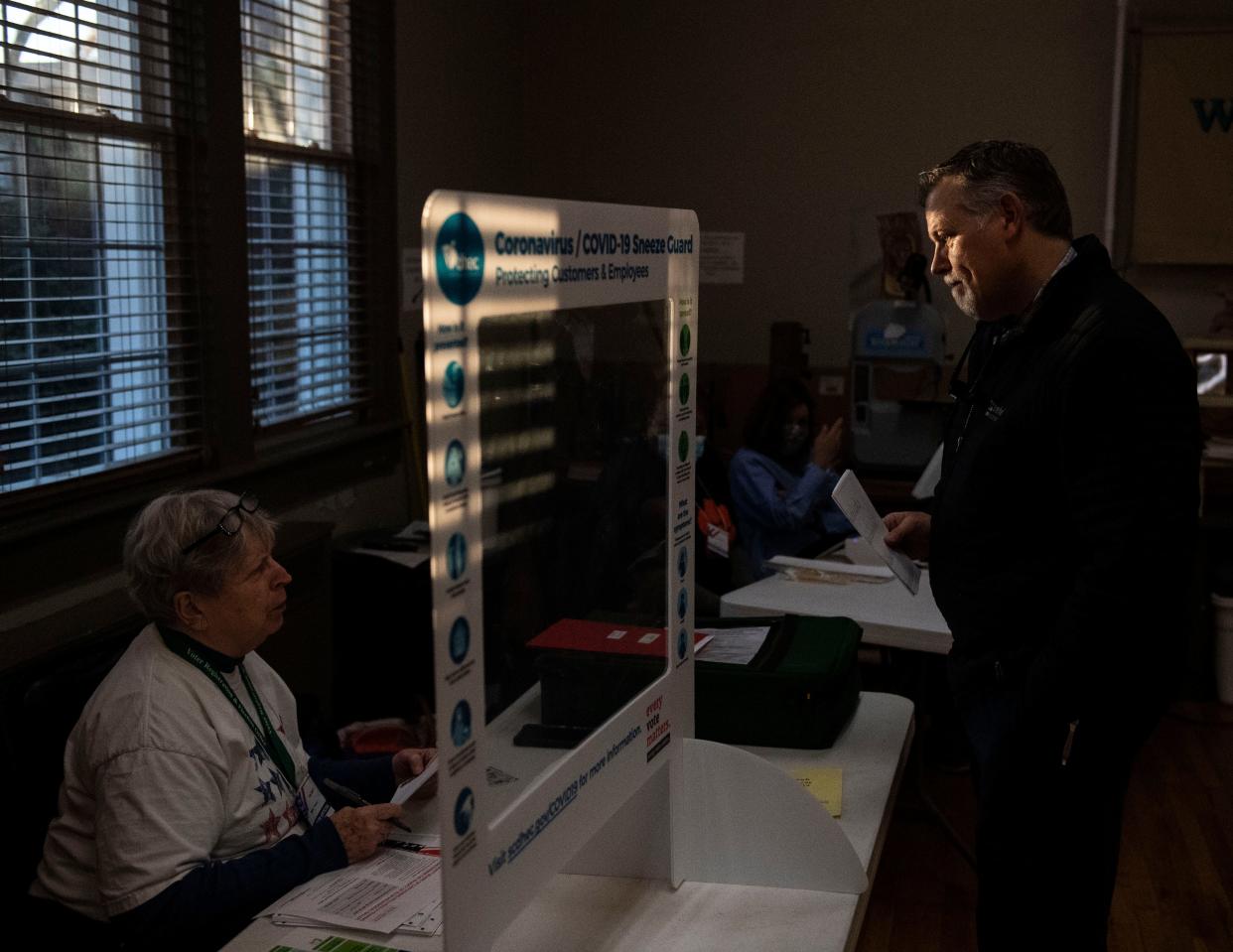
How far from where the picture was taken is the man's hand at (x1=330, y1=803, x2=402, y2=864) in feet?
5.91

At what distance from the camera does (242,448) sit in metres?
3.99

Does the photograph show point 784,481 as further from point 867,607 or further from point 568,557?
point 568,557

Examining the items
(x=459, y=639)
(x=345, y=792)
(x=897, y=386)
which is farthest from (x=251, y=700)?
(x=897, y=386)

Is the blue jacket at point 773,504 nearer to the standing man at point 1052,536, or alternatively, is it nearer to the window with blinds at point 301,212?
the window with blinds at point 301,212

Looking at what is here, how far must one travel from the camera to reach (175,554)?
197 cm

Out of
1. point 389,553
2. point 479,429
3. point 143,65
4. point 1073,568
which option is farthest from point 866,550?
point 479,429

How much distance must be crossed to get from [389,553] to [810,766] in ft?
7.80

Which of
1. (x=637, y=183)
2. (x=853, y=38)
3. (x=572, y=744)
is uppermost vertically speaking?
(x=853, y=38)

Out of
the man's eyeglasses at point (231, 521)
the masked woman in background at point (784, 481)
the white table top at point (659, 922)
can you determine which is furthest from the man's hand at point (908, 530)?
the masked woman in background at point (784, 481)

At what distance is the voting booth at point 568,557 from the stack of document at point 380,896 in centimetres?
22

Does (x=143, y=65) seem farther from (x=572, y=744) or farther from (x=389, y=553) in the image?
(x=572, y=744)

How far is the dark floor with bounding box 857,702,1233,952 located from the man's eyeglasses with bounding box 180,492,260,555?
1880 mm

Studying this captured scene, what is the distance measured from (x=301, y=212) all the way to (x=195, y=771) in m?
3.06

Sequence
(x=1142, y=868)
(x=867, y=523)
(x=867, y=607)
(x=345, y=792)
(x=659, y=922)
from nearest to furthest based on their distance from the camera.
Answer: (x=659, y=922), (x=345, y=792), (x=867, y=523), (x=867, y=607), (x=1142, y=868)
